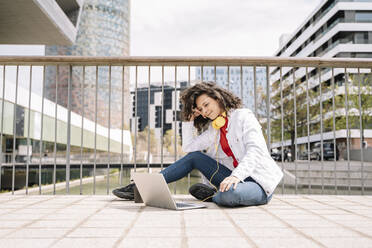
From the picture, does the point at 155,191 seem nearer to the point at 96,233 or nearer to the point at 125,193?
the point at 125,193

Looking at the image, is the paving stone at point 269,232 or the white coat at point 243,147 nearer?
the paving stone at point 269,232

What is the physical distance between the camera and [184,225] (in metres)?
1.83

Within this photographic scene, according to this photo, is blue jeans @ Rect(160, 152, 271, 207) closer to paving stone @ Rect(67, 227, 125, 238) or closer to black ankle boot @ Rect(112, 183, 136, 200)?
black ankle boot @ Rect(112, 183, 136, 200)

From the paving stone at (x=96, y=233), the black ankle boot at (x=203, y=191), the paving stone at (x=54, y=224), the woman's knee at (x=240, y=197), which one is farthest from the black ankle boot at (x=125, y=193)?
the paving stone at (x=96, y=233)

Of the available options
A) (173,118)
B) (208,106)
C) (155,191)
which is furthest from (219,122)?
(173,118)

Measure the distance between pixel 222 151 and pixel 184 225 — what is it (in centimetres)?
106

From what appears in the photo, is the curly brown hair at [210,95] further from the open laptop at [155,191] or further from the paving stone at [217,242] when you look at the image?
the paving stone at [217,242]

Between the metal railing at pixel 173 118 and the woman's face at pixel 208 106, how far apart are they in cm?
42

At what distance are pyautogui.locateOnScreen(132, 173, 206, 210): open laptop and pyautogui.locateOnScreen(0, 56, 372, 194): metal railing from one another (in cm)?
36

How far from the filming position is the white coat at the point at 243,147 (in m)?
2.44

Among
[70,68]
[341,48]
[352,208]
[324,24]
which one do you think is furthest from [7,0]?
[324,24]

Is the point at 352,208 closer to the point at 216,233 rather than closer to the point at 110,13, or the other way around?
the point at 216,233

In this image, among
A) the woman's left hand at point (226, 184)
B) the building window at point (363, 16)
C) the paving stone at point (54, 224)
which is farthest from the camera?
the building window at point (363, 16)

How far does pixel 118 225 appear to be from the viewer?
72.3 inches
